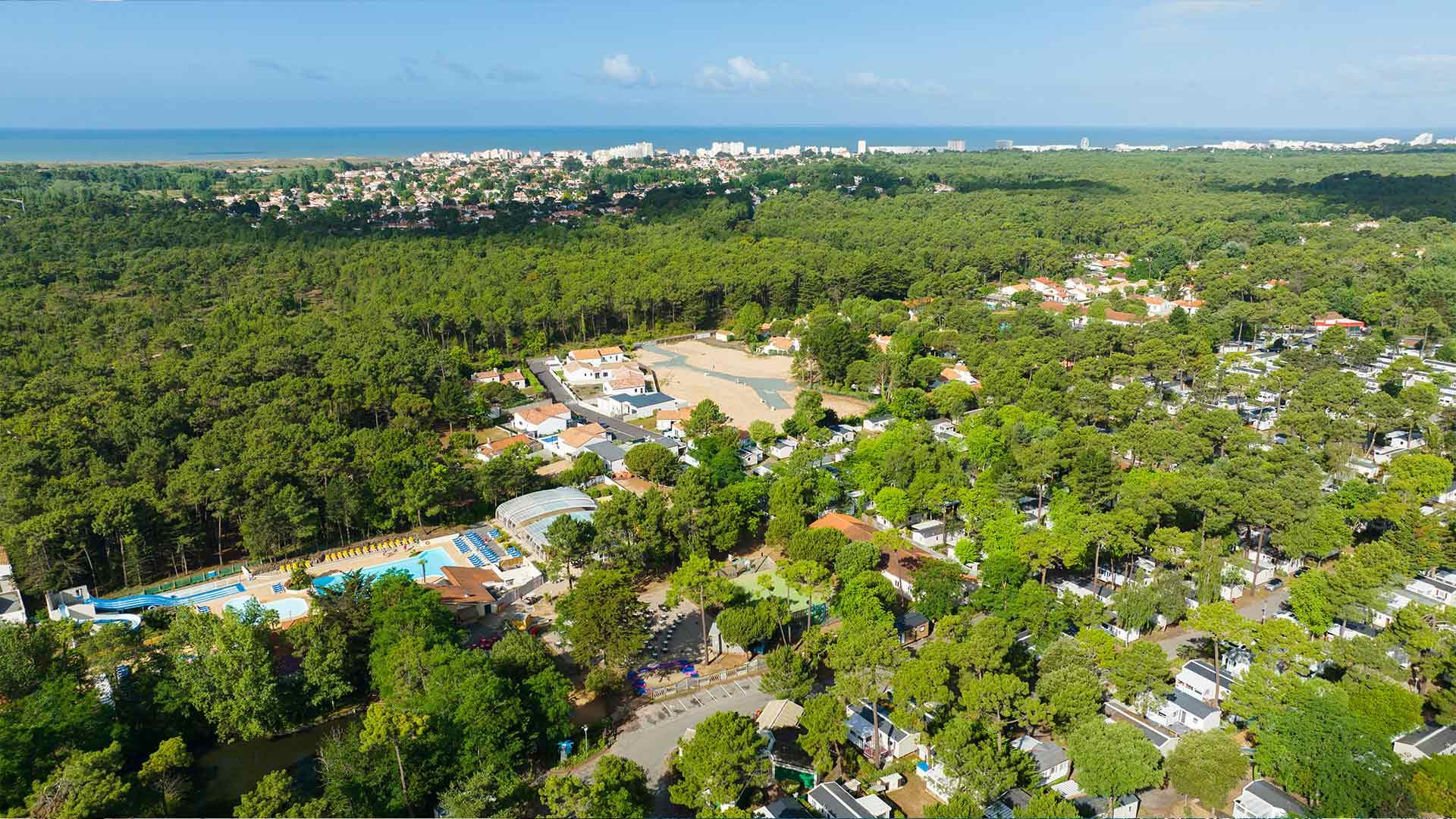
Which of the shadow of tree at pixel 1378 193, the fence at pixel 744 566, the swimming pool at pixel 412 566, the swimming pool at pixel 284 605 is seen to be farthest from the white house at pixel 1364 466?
the shadow of tree at pixel 1378 193

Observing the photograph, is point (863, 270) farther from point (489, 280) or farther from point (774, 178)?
point (774, 178)

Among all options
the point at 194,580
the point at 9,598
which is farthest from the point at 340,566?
the point at 9,598

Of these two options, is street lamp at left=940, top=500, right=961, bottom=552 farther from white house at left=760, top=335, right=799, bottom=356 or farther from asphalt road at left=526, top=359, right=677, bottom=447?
white house at left=760, top=335, right=799, bottom=356

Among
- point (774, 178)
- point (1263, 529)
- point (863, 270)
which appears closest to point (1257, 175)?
point (774, 178)

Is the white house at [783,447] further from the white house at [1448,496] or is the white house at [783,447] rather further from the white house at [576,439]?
the white house at [1448,496]

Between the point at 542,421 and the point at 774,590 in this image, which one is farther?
the point at 542,421

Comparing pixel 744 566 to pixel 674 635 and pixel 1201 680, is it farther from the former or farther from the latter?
pixel 1201 680
